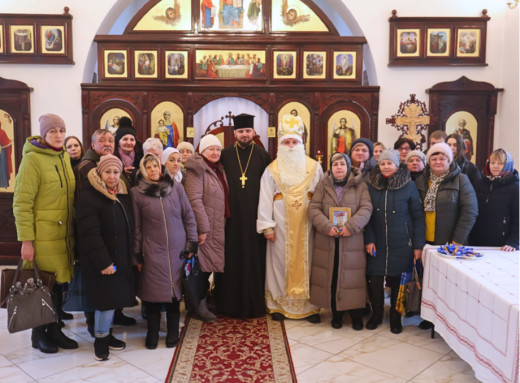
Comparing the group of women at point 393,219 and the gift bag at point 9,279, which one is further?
the group of women at point 393,219

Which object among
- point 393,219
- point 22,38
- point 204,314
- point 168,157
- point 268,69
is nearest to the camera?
point 393,219

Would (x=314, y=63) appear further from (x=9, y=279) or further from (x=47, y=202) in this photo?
(x=9, y=279)

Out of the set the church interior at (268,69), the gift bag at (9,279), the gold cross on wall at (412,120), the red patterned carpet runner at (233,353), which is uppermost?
the church interior at (268,69)

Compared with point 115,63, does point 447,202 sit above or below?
below

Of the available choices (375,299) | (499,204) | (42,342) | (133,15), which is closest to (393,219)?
(375,299)

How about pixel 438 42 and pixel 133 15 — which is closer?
pixel 438 42

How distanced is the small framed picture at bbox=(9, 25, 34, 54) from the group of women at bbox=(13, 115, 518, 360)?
3435mm

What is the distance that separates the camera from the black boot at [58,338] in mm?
3543

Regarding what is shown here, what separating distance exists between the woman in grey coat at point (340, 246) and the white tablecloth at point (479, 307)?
0.54 m

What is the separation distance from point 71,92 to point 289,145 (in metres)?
4.07

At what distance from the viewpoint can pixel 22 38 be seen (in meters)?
6.58

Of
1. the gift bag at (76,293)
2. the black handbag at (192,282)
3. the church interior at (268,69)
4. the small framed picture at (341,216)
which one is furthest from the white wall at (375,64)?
the black handbag at (192,282)

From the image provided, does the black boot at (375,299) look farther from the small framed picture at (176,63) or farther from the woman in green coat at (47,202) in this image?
the small framed picture at (176,63)

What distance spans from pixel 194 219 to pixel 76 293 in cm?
105
